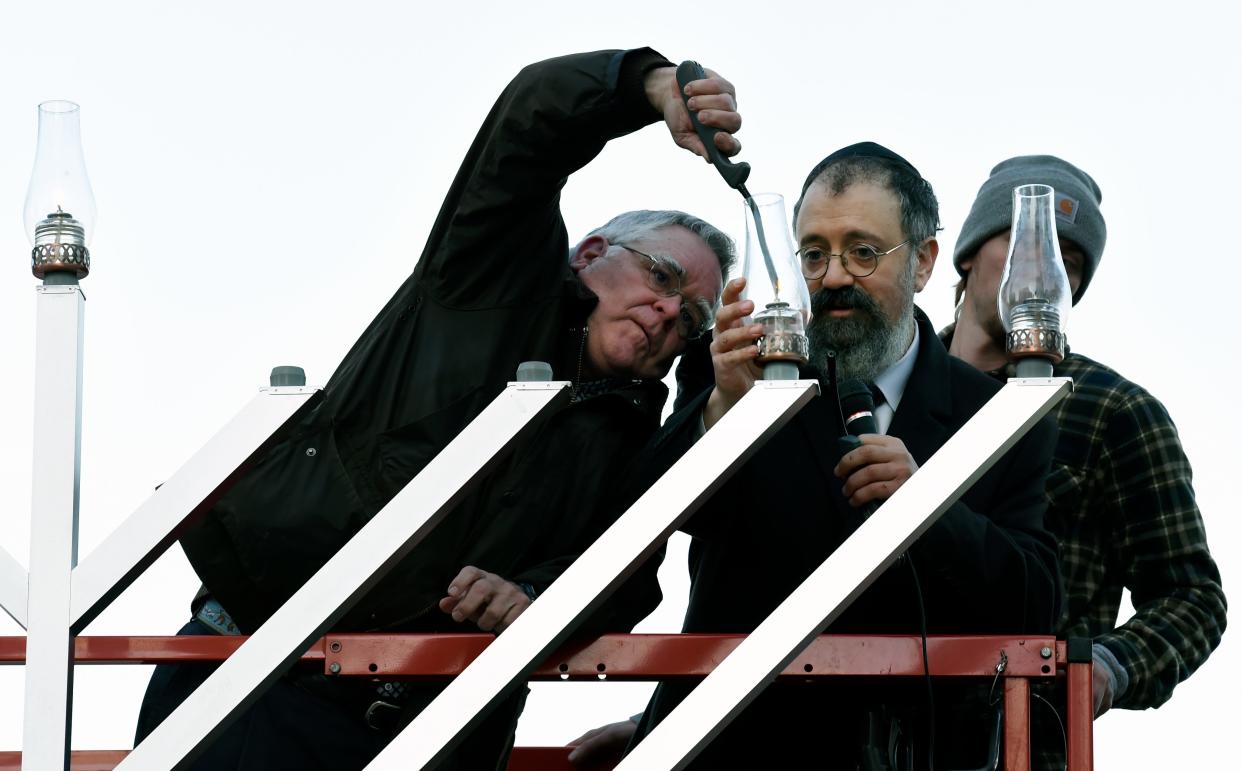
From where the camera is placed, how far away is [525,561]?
3.59 metres

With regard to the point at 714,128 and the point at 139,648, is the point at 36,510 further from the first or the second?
the point at 714,128

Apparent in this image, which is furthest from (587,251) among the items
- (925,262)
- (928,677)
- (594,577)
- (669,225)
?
(928,677)

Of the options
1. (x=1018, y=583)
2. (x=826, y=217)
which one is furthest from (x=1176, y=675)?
(x=826, y=217)

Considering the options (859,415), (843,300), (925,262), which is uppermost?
(925,262)

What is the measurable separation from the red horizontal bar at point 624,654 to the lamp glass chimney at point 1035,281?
43 cm

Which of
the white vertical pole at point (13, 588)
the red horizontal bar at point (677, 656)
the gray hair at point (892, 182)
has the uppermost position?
the gray hair at point (892, 182)

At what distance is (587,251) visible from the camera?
13.3ft

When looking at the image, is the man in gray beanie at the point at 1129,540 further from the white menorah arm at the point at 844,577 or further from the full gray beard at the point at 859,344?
the white menorah arm at the point at 844,577

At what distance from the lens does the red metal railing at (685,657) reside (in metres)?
2.94

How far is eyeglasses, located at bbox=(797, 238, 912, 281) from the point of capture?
3865 mm

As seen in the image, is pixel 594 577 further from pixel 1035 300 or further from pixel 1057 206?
pixel 1057 206

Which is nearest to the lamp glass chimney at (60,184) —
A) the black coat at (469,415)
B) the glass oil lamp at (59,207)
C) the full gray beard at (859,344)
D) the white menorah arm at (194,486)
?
the glass oil lamp at (59,207)

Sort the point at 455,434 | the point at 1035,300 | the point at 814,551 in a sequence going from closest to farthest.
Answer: the point at 1035,300 < the point at 814,551 < the point at 455,434

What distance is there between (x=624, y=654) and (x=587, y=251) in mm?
1187
